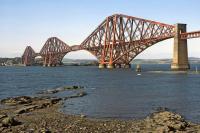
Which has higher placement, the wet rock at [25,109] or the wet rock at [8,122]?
the wet rock at [8,122]

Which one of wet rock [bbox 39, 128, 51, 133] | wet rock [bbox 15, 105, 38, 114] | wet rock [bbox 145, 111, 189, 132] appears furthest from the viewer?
wet rock [bbox 15, 105, 38, 114]

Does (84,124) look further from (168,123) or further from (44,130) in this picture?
(168,123)

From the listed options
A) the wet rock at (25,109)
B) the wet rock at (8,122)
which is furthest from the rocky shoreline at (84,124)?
the wet rock at (25,109)

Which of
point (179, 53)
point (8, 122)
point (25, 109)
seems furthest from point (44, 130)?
point (179, 53)

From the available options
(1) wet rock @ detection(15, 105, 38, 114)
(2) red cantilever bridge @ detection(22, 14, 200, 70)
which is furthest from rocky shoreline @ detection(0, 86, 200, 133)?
(2) red cantilever bridge @ detection(22, 14, 200, 70)

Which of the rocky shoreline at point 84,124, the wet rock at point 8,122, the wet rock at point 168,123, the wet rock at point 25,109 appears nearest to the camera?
the wet rock at point 168,123

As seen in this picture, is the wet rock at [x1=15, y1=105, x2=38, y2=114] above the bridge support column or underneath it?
underneath

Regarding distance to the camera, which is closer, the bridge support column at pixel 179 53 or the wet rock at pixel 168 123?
the wet rock at pixel 168 123

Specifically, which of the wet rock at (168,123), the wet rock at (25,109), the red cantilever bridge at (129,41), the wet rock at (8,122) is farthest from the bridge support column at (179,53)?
the wet rock at (8,122)

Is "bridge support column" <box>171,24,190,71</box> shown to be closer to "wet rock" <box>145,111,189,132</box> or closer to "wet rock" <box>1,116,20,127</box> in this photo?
"wet rock" <box>145,111,189,132</box>

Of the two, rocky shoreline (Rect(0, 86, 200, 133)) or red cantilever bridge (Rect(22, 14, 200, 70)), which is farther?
red cantilever bridge (Rect(22, 14, 200, 70))

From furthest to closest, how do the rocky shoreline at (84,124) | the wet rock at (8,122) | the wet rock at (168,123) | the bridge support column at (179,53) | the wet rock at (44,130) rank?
the bridge support column at (179,53)
the wet rock at (8,122)
the rocky shoreline at (84,124)
the wet rock at (168,123)
the wet rock at (44,130)

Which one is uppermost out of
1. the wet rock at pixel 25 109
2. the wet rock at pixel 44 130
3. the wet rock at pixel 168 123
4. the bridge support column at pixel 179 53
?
the bridge support column at pixel 179 53

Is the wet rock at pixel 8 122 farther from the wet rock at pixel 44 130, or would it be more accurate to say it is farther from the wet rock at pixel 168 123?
the wet rock at pixel 168 123
